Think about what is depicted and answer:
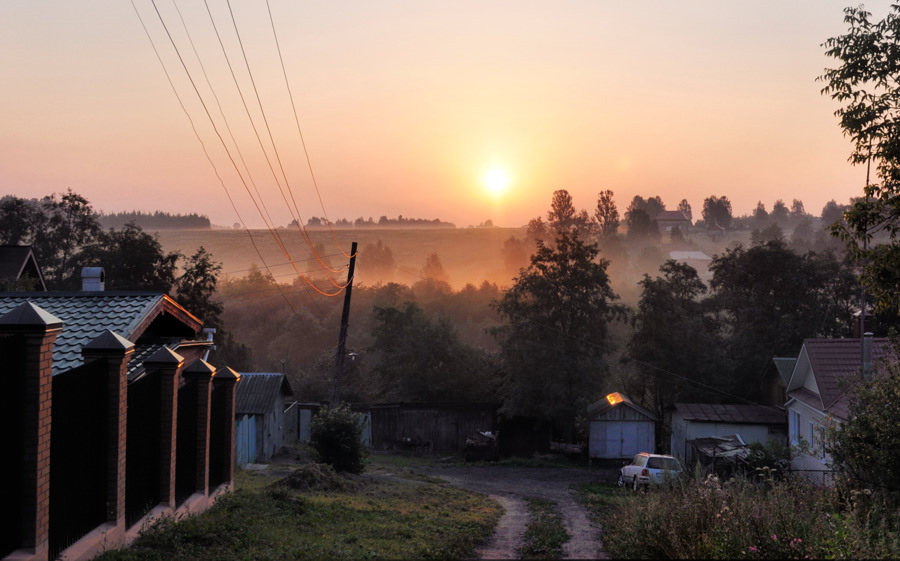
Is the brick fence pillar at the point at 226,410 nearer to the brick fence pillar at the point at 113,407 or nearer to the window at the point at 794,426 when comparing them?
the brick fence pillar at the point at 113,407

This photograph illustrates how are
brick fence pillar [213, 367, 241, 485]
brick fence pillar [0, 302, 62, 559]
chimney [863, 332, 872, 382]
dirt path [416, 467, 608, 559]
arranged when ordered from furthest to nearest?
chimney [863, 332, 872, 382], brick fence pillar [213, 367, 241, 485], dirt path [416, 467, 608, 559], brick fence pillar [0, 302, 62, 559]

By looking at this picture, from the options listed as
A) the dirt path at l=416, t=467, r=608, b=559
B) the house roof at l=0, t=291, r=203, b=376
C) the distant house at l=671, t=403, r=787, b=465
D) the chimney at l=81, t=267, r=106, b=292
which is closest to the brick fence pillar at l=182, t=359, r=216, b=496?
the house roof at l=0, t=291, r=203, b=376

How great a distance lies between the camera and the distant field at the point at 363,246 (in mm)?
136250

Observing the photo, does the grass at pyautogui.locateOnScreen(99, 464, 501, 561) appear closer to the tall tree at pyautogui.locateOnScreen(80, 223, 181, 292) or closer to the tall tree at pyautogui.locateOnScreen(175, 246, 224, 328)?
the tall tree at pyautogui.locateOnScreen(175, 246, 224, 328)

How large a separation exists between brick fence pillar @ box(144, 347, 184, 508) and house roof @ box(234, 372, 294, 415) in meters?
22.0

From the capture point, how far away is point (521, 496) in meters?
24.3

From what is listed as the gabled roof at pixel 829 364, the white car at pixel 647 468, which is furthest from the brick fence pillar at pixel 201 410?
the gabled roof at pixel 829 364

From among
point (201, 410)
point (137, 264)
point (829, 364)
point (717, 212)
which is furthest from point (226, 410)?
point (717, 212)

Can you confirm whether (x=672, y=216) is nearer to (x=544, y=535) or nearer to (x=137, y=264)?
(x=137, y=264)

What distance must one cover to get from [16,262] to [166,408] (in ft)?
91.5

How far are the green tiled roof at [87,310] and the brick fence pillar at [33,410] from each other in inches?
152

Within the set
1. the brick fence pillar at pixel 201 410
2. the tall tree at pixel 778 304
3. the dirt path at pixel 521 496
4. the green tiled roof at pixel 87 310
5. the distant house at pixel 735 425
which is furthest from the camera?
the tall tree at pixel 778 304

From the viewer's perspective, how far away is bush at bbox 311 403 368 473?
80.2ft

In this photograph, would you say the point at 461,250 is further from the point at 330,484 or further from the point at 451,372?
the point at 330,484
